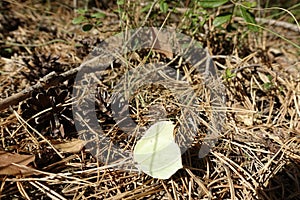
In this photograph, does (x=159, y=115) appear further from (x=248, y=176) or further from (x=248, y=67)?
(x=248, y=67)

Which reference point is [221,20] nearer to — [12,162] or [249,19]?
[249,19]

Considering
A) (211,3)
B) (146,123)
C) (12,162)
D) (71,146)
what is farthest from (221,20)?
(12,162)

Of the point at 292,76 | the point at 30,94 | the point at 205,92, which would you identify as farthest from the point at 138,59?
the point at 292,76

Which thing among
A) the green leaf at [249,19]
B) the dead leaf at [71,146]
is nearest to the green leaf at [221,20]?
the green leaf at [249,19]

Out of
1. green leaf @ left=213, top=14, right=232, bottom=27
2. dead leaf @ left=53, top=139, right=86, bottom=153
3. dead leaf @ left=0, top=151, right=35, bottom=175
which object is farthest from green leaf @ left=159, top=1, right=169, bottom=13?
dead leaf @ left=0, top=151, right=35, bottom=175

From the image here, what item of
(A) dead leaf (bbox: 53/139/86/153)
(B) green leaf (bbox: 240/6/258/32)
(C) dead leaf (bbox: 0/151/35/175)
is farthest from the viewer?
(B) green leaf (bbox: 240/6/258/32)

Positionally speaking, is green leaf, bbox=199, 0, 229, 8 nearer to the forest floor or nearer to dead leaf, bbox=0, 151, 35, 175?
the forest floor
